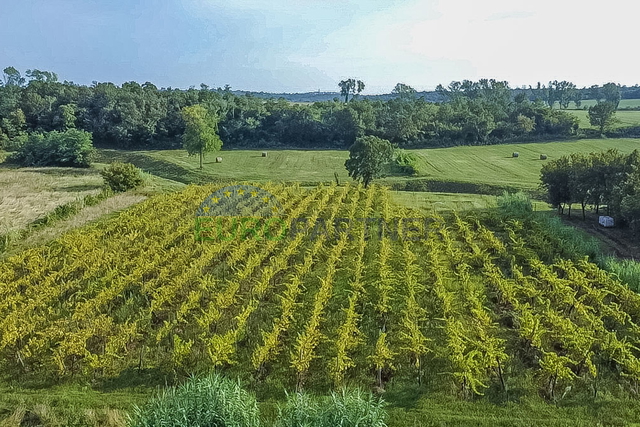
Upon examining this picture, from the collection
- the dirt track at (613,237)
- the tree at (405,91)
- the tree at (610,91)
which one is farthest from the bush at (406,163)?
the tree at (610,91)

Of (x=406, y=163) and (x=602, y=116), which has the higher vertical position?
(x=602, y=116)

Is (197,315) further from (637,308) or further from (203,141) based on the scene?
(203,141)

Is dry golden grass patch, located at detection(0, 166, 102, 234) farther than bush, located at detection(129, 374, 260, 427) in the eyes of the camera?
Yes

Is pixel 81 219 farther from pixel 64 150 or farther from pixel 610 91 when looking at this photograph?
pixel 610 91

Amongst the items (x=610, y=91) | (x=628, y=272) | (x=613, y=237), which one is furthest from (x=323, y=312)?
(x=610, y=91)

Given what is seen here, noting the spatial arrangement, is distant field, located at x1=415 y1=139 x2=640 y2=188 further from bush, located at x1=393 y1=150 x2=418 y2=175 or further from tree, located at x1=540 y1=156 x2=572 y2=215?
tree, located at x1=540 y1=156 x2=572 y2=215

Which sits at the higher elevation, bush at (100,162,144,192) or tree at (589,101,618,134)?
tree at (589,101,618,134)

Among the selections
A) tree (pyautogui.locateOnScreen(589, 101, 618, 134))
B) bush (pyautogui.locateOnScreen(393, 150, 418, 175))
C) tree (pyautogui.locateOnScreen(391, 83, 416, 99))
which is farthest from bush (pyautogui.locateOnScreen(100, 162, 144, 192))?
tree (pyautogui.locateOnScreen(391, 83, 416, 99))
